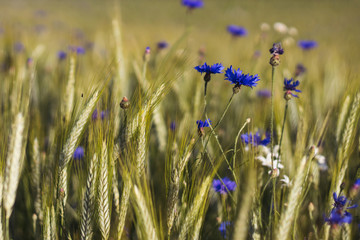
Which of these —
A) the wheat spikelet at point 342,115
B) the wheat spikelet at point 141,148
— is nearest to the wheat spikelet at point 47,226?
the wheat spikelet at point 141,148

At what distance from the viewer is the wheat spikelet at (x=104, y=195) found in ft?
2.37

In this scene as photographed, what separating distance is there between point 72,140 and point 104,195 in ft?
0.54

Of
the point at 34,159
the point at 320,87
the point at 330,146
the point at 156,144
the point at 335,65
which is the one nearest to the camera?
the point at 34,159

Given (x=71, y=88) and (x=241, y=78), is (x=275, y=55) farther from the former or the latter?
(x=71, y=88)

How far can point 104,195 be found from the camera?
0.73 meters

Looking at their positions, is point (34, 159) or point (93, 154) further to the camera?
point (34, 159)

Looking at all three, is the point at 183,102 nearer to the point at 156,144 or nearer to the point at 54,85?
the point at 156,144

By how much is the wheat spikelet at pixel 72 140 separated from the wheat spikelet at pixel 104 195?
105mm

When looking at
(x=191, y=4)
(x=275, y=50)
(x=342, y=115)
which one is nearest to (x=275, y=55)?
(x=275, y=50)

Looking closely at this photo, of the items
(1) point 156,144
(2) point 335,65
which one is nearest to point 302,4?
(2) point 335,65

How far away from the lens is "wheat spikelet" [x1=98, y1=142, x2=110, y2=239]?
722 mm

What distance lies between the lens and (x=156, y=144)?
4.93 feet

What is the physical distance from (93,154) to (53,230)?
21 cm

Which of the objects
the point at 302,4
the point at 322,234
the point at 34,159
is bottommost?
the point at 322,234
